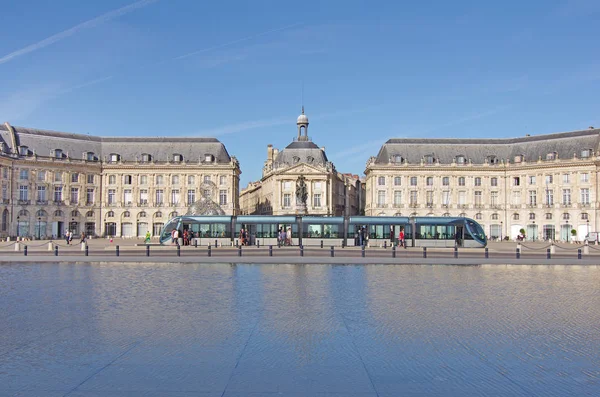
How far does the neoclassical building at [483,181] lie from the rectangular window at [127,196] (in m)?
37.4

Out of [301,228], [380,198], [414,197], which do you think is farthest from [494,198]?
[301,228]

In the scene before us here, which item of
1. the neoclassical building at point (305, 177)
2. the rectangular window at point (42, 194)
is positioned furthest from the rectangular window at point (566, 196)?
the rectangular window at point (42, 194)

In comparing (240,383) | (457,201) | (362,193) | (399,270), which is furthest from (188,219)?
(362,193)

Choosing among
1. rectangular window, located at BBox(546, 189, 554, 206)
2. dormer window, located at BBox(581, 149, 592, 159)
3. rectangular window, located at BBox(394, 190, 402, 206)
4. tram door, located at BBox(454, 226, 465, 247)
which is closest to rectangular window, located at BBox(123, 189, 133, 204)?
rectangular window, located at BBox(394, 190, 402, 206)

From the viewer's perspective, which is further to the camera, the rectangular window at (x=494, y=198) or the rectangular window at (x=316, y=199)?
the rectangular window at (x=316, y=199)

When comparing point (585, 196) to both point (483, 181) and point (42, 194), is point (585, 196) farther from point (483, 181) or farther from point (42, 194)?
point (42, 194)

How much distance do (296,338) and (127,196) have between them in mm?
84157

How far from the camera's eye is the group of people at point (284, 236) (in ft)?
156

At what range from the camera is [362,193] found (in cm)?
16262

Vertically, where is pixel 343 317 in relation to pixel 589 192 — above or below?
below

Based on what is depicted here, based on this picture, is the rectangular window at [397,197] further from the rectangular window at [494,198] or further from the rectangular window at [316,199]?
the rectangular window at [494,198]

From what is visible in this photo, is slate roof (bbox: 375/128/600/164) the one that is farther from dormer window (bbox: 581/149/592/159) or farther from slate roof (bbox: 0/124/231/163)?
slate roof (bbox: 0/124/231/163)

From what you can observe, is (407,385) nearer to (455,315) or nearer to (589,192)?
(455,315)

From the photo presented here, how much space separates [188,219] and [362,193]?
11544cm
